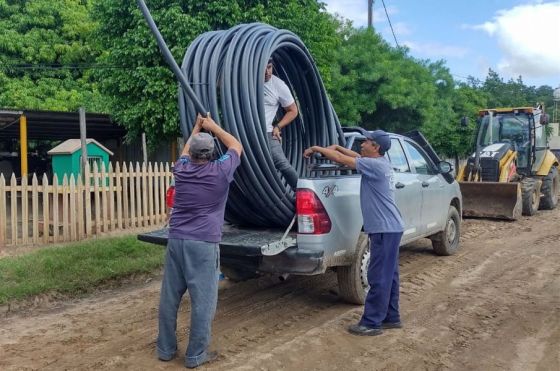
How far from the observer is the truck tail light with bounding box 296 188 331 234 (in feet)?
Result: 16.2

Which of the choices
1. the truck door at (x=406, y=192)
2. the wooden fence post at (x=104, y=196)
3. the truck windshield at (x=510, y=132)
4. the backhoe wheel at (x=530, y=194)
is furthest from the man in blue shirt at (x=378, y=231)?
the truck windshield at (x=510, y=132)

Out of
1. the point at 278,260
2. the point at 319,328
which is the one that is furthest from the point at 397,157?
the point at 319,328

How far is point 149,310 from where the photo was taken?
18.7 feet

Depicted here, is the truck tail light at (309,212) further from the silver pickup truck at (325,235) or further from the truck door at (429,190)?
the truck door at (429,190)

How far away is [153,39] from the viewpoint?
38.7 feet

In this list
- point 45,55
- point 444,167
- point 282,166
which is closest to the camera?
point 282,166

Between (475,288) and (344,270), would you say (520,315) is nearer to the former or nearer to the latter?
(475,288)

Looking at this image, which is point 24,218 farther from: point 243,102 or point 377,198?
point 377,198

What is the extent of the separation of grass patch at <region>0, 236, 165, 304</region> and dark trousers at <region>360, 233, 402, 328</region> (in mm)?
3457

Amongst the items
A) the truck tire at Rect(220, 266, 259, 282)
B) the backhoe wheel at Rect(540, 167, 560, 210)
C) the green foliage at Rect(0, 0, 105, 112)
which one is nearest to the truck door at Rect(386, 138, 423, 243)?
the truck tire at Rect(220, 266, 259, 282)

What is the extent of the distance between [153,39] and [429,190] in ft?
23.7

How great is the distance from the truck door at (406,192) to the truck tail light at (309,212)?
1.59 meters

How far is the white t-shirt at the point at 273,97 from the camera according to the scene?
5.65 meters

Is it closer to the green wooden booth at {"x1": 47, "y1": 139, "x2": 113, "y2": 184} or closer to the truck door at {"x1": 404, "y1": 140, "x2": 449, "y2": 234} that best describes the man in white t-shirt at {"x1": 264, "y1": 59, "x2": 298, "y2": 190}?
the truck door at {"x1": 404, "y1": 140, "x2": 449, "y2": 234}
